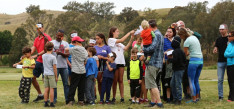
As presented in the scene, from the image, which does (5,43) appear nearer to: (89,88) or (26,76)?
(26,76)

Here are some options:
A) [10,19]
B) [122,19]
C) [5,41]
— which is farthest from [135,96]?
[10,19]

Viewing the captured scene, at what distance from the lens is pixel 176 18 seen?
7481cm

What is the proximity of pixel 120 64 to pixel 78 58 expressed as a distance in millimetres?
1387

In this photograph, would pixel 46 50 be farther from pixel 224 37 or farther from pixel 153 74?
pixel 224 37

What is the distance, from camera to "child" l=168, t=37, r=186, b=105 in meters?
7.89

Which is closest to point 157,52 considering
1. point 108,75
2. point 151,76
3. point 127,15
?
point 151,76

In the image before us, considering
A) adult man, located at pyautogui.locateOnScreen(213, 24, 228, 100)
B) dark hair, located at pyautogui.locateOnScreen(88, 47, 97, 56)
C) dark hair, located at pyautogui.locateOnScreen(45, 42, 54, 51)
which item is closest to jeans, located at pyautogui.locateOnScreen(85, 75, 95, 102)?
dark hair, located at pyautogui.locateOnScreen(88, 47, 97, 56)

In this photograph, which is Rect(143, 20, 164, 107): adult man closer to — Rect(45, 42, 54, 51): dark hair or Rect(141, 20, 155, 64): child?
Rect(141, 20, 155, 64): child

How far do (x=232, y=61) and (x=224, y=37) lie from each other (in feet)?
2.95

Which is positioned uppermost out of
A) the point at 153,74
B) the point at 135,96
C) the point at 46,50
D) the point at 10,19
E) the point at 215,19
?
the point at 10,19

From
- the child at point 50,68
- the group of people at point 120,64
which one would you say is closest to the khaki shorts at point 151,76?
the group of people at point 120,64

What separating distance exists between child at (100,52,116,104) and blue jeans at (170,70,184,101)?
182 cm

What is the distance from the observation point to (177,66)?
7949 millimetres

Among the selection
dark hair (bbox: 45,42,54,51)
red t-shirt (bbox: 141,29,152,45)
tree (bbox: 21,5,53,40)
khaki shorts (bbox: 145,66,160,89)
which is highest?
tree (bbox: 21,5,53,40)
